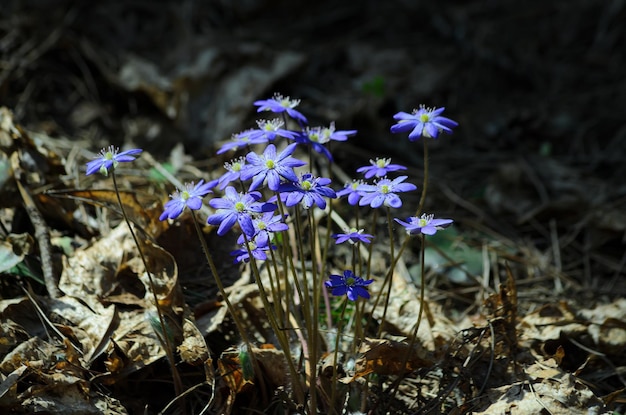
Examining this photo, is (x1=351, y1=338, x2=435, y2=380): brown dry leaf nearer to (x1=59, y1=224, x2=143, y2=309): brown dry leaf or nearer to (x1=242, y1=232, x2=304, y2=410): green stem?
(x1=242, y1=232, x2=304, y2=410): green stem

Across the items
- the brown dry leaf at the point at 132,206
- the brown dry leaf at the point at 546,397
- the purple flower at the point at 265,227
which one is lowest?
the brown dry leaf at the point at 546,397

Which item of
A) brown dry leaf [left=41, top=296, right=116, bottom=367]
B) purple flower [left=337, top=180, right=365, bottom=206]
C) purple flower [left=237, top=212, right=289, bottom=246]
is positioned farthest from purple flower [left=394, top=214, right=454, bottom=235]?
brown dry leaf [left=41, top=296, right=116, bottom=367]

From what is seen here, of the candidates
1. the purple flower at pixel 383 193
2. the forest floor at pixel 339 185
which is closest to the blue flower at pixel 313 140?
the purple flower at pixel 383 193

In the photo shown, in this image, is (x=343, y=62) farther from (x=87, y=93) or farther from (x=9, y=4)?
(x=9, y=4)

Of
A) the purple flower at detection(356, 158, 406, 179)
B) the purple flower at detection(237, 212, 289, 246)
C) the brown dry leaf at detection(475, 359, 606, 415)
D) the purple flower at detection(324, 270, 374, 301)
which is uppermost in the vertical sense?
the purple flower at detection(356, 158, 406, 179)

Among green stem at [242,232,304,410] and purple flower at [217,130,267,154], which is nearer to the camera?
green stem at [242,232,304,410]

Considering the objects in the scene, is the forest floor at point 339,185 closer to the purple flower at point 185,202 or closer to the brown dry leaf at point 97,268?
the brown dry leaf at point 97,268
